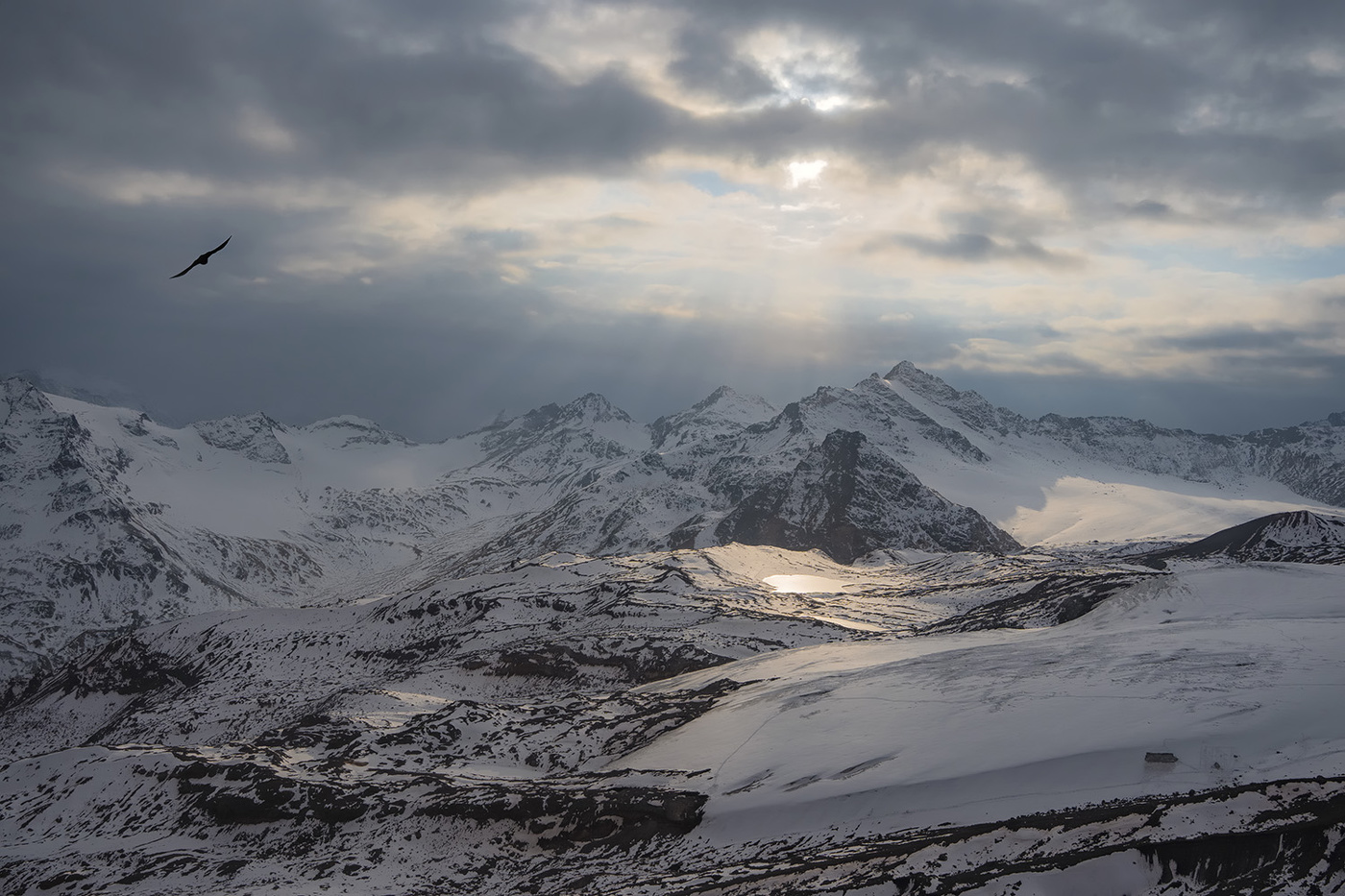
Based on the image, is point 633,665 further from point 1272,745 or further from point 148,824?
point 1272,745

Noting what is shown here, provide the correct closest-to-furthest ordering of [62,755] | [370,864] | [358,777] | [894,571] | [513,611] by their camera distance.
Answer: [370,864], [358,777], [62,755], [513,611], [894,571]

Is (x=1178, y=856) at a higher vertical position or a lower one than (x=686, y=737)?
higher

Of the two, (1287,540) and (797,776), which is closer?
(797,776)

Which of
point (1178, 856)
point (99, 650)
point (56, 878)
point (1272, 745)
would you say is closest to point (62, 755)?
→ point (56, 878)

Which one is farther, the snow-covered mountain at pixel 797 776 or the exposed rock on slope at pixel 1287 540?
the exposed rock on slope at pixel 1287 540

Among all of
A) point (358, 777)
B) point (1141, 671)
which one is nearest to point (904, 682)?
point (1141, 671)

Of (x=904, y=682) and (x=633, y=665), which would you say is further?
(x=633, y=665)

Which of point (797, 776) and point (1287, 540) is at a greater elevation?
point (797, 776)

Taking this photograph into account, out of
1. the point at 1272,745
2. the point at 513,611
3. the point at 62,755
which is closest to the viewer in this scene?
the point at 1272,745

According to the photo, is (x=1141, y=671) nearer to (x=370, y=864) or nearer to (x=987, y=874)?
(x=987, y=874)

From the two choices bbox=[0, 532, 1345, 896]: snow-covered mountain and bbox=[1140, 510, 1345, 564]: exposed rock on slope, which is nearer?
bbox=[0, 532, 1345, 896]: snow-covered mountain
